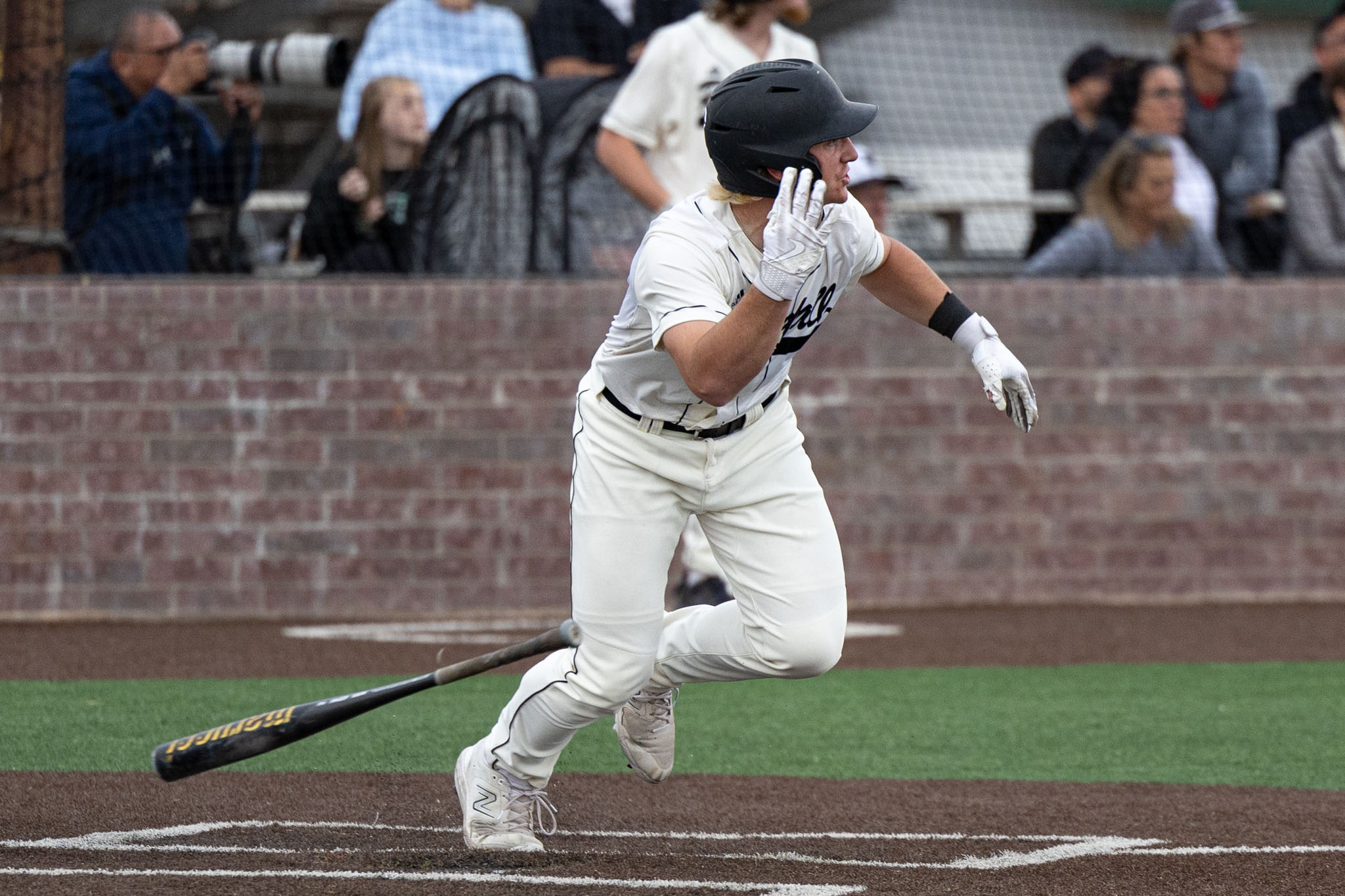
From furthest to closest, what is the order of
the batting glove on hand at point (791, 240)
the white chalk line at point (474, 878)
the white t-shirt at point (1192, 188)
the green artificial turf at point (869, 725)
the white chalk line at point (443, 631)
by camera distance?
Result: the white t-shirt at point (1192, 188), the white chalk line at point (443, 631), the green artificial turf at point (869, 725), the white chalk line at point (474, 878), the batting glove on hand at point (791, 240)

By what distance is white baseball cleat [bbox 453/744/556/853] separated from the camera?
409cm

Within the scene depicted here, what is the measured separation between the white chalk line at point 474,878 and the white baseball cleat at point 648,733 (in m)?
0.64

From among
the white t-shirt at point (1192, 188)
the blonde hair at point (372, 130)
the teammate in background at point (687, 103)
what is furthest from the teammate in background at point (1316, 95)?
the blonde hair at point (372, 130)

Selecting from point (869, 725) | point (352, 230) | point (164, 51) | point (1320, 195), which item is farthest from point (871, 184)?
point (164, 51)

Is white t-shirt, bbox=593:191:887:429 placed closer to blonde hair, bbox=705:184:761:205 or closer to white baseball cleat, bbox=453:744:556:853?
blonde hair, bbox=705:184:761:205

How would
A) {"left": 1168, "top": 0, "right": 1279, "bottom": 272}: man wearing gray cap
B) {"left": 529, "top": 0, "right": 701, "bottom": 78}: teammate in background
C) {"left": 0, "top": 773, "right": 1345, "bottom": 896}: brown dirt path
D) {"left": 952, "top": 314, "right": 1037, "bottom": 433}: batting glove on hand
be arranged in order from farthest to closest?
1. {"left": 1168, "top": 0, "right": 1279, "bottom": 272}: man wearing gray cap
2. {"left": 529, "top": 0, "right": 701, "bottom": 78}: teammate in background
3. {"left": 952, "top": 314, "right": 1037, "bottom": 433}: batting glove on hand
4. {"left": 0, "top": 773, "right": 1345, "bottom": 896}: brown dirt path

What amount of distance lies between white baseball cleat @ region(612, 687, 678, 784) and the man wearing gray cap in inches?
265

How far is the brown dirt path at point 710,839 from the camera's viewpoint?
3.77 meters

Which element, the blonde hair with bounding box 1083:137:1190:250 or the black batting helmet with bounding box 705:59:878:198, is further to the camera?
the blonde hair with bounding box 1083:137:1190:250

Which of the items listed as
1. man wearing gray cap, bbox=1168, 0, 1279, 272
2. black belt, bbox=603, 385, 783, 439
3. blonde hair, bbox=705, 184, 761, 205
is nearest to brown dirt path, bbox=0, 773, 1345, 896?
black belt, bbox=603, 385, 783, 439

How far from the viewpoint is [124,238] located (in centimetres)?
909

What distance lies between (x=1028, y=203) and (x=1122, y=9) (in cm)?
374

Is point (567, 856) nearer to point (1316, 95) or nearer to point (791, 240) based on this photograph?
point (791, 240)

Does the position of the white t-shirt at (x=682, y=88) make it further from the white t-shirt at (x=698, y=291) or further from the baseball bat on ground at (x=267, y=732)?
the baseball bat on ground at (x=267, y=732)
